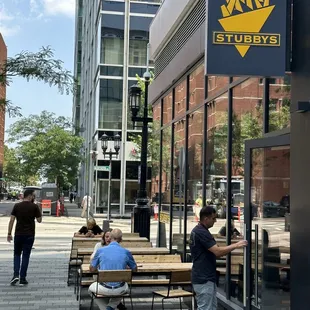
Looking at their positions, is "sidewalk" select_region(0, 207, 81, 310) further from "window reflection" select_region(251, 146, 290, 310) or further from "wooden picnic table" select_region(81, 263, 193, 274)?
"window reflection" select_region(251, 146, 290, 310)

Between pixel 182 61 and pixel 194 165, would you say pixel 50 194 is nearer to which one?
pixel 182 61

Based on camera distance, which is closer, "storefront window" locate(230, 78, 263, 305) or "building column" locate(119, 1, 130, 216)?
"storefront window" locate(230, 78, 263, 305)

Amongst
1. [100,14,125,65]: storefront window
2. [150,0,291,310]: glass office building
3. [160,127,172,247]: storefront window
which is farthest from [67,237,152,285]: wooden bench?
[100,14,125,65]: storefront window

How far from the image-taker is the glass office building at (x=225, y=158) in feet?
17.7

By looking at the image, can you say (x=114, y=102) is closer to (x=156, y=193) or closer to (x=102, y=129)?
(x=102, y=129)

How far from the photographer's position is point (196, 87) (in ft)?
32.3

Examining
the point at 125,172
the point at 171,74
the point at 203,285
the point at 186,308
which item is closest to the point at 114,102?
the point at 125,172

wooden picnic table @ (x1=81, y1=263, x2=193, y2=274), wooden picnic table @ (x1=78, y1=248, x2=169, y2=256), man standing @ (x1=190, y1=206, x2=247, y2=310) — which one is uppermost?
man standing @ (x1=190, y1=206, x2=247, y2=310)

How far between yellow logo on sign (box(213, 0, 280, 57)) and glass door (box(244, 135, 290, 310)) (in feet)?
3.69

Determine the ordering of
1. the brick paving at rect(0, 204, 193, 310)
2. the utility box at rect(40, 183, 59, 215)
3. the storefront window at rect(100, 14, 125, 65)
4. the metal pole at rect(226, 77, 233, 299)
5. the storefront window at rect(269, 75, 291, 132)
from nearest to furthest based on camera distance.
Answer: the storefront window at rect(269, 75, 291, 132)
the metal pole at rect(226, 77, 233, 299)
the brick paving at rect(0, 204, 193, 310)
the utility box at rect(40, 183, 59, 215)
the storefront window at rect(100, 14, 125, 65)

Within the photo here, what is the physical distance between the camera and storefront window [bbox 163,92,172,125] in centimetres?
1247

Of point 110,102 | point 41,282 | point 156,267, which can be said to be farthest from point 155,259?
point 110,102

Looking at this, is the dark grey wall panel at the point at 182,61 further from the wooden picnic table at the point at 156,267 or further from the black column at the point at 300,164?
the black column at the point at 300,164

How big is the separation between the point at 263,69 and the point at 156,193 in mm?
10319
